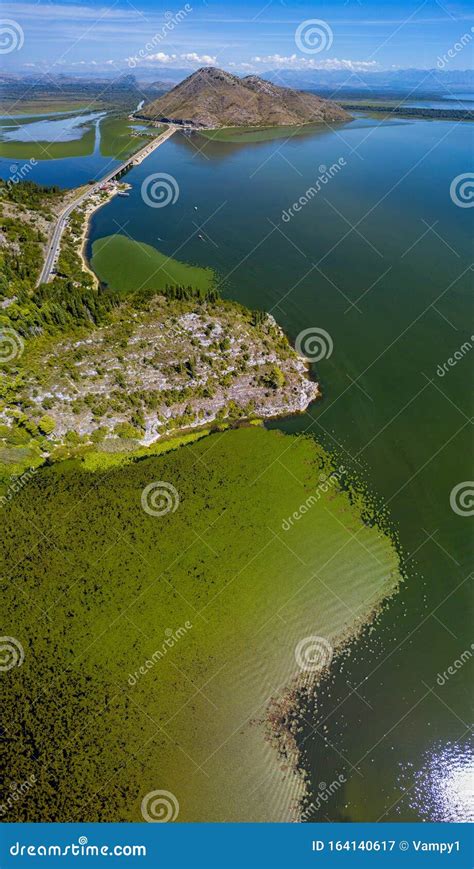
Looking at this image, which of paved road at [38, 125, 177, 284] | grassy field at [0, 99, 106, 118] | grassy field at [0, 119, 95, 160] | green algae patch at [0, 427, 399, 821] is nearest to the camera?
green algae patch at [0, 427, 399, 821]

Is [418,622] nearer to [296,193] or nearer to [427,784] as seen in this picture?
[427,784]

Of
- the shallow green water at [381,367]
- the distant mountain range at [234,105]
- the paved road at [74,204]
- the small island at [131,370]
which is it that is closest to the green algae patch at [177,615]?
the shallow green water at [381,367]

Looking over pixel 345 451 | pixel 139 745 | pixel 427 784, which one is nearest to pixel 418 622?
pixel 427 784

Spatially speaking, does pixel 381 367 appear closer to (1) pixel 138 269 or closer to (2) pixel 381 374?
(2) pixel 381 374

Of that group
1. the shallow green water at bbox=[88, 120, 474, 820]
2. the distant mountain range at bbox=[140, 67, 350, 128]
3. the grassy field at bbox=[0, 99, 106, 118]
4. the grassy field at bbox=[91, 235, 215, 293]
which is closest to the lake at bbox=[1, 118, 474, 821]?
the shallow green water at bbox=[88, 120, 474, 820]

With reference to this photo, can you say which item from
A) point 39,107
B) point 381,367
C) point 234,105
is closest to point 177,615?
point 381,367

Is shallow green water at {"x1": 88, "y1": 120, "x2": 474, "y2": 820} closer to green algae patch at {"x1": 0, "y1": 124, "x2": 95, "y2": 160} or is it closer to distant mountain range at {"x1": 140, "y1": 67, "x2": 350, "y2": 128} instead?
green algae patch at {"x1": 0, "y1": 124, "x2": 95, "y2": 160}
